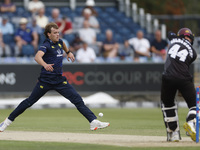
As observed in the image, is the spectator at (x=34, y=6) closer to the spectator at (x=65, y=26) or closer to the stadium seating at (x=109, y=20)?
the stadium seating at (x=109, y=20)

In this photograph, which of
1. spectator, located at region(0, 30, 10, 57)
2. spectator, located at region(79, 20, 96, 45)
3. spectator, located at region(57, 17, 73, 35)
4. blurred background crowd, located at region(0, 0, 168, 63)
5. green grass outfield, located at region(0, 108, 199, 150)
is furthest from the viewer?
spectator, located at region(79, 20, 96, 45)

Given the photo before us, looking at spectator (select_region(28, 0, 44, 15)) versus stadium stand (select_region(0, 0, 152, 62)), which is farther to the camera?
stadium stand (select_region(0, 0, 152, 62))

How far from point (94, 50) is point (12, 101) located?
3921mm

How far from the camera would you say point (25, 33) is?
23562 mm

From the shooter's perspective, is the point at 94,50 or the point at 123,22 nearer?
the point at 94,50

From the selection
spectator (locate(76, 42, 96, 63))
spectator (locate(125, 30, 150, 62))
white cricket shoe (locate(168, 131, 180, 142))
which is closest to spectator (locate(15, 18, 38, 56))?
spectator (locate(76, 42, 96, 63))

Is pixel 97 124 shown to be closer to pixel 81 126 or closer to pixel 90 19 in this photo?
pixel 81 126

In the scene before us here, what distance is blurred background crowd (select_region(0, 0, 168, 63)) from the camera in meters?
23.5

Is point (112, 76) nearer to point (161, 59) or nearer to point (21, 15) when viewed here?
point (161, 59)

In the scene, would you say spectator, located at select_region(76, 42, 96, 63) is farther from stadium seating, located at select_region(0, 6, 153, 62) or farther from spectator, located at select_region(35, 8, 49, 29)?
spectator, located at select_region(35, 8, 49, 29)

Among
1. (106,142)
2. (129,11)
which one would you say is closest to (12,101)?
(129,11)

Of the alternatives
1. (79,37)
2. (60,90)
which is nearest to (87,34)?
(79,37)

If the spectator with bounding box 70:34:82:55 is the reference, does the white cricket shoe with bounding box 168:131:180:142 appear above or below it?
above

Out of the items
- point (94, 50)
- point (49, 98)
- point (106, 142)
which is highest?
point (106, 142)
